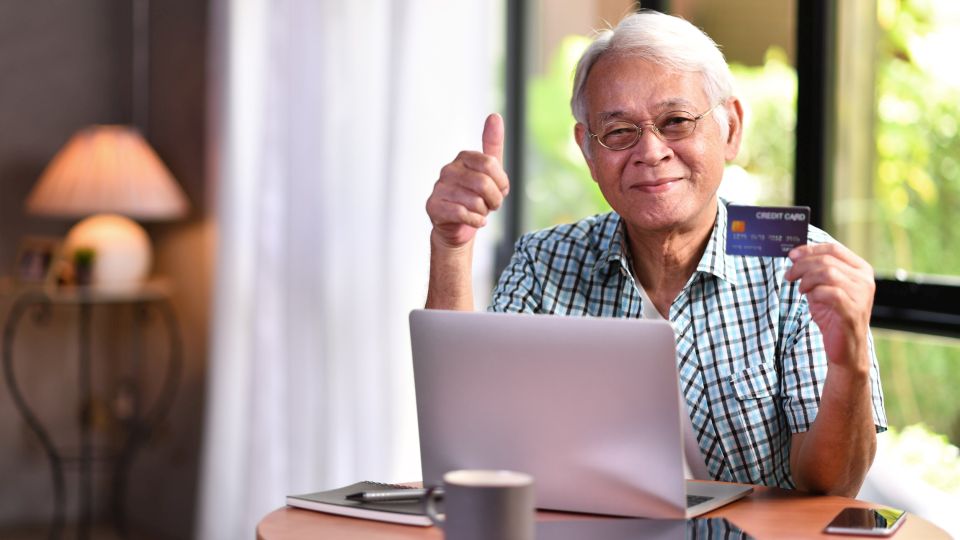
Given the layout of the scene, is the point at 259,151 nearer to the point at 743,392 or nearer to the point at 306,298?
the point at 306,298

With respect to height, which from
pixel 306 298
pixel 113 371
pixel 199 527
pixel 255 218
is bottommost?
pixel 199 527

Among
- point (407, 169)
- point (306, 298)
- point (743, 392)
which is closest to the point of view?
point (743, 392)

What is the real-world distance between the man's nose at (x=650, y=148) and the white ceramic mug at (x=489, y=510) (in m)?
0.83

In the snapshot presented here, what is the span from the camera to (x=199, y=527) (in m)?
4.03

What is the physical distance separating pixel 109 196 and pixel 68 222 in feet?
1.86

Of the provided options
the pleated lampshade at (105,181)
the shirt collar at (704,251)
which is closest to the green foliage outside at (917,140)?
the shirt collar at (704,251)

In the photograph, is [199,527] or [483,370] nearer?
[483,370]

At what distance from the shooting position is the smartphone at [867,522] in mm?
1339

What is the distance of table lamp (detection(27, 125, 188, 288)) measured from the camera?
154 inches

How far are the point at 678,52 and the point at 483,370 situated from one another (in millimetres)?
725

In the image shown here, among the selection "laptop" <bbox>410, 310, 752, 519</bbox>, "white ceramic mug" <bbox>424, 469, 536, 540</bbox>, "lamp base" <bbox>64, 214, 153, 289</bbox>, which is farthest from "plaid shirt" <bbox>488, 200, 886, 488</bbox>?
"lamp base" <bbox>64, 214, 153, 289</bbox>

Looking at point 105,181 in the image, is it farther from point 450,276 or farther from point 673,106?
point 673,106

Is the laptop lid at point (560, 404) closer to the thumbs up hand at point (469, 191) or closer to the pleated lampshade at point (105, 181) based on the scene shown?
the thumbs up hand at point (469, 191)

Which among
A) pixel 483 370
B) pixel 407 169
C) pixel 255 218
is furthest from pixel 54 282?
pixel 483 370
